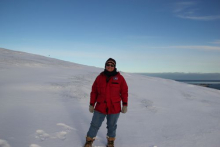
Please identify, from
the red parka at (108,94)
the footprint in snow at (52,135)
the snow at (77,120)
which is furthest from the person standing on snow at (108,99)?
the footprint in snow at (52,135)

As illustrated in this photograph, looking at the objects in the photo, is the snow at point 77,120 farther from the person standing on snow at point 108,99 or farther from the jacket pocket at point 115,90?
the jacket pocket at point 115,90

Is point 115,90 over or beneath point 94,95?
over

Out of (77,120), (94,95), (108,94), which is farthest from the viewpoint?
(77,120)

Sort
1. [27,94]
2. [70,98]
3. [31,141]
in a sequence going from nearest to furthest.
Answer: [31,141] < [27,94] < [70,98]

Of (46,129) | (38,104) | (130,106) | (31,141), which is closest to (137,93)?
(130,106)

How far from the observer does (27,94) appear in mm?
6281

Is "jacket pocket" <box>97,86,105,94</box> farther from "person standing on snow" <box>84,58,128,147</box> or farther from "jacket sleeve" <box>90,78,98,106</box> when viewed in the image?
"jacket sleeve" <box>90,78,98,106</box>

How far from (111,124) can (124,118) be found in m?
2.25

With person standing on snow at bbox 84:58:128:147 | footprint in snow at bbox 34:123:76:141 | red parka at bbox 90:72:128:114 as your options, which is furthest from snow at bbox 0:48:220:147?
red parka at bbox 90:72:128:114

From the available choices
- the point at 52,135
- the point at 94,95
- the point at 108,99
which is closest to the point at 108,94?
the point at 108,99

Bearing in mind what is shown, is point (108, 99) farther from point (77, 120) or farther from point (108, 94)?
point (77, 120)

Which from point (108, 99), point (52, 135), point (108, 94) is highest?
point (108, 94)

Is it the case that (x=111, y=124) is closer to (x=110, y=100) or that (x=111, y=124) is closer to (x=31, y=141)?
(x=110, y=100)

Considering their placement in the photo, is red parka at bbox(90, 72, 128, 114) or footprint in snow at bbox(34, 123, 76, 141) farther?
footprint in snow at bbox(34, 123, 76, 141)
